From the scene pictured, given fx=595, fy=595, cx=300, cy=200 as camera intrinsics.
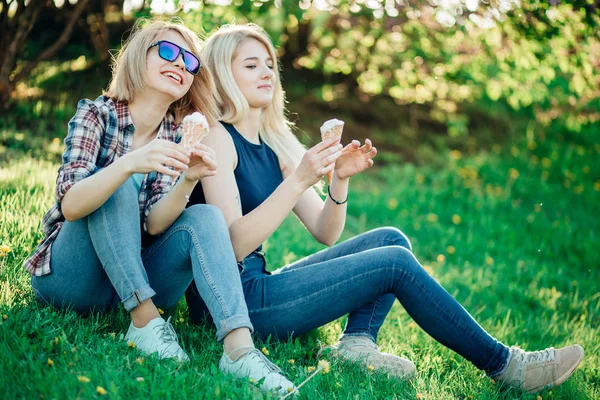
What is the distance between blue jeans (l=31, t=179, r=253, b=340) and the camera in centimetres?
214

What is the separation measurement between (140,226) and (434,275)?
8.85ft

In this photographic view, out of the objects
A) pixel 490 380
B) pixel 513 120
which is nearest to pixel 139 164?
pixel 490 380

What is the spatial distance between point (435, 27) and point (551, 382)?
4120mm

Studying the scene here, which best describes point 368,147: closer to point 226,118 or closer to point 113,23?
point 226,118

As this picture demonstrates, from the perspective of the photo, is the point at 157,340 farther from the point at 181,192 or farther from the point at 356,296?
the point at 356,296

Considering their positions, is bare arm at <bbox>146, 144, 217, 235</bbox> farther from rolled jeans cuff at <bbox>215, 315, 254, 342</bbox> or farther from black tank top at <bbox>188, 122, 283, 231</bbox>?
rolled jeans cuff at <bbox>215, 315, 254, 342</bbox>

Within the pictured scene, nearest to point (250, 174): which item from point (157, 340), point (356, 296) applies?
point (356, 296)

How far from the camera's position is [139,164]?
205 centimetres

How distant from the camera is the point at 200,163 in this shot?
221 cm

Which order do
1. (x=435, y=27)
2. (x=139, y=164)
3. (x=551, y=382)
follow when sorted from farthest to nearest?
(x=435, y=27) → (x=551, y=382) → (x=139, y=164)

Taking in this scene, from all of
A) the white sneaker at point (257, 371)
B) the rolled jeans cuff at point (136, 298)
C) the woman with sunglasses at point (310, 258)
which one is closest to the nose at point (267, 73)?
the woman with sunglasses at point (310, 258)

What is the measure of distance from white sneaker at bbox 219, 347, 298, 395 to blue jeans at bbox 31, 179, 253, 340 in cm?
10

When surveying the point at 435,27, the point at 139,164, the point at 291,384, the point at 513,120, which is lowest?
the point at 513,120

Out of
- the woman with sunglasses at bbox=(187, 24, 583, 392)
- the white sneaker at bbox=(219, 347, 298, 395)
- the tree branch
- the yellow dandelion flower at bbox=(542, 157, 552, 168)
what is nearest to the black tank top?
the woman with sunglasses at bbox=(187, 24, 583, 392)
